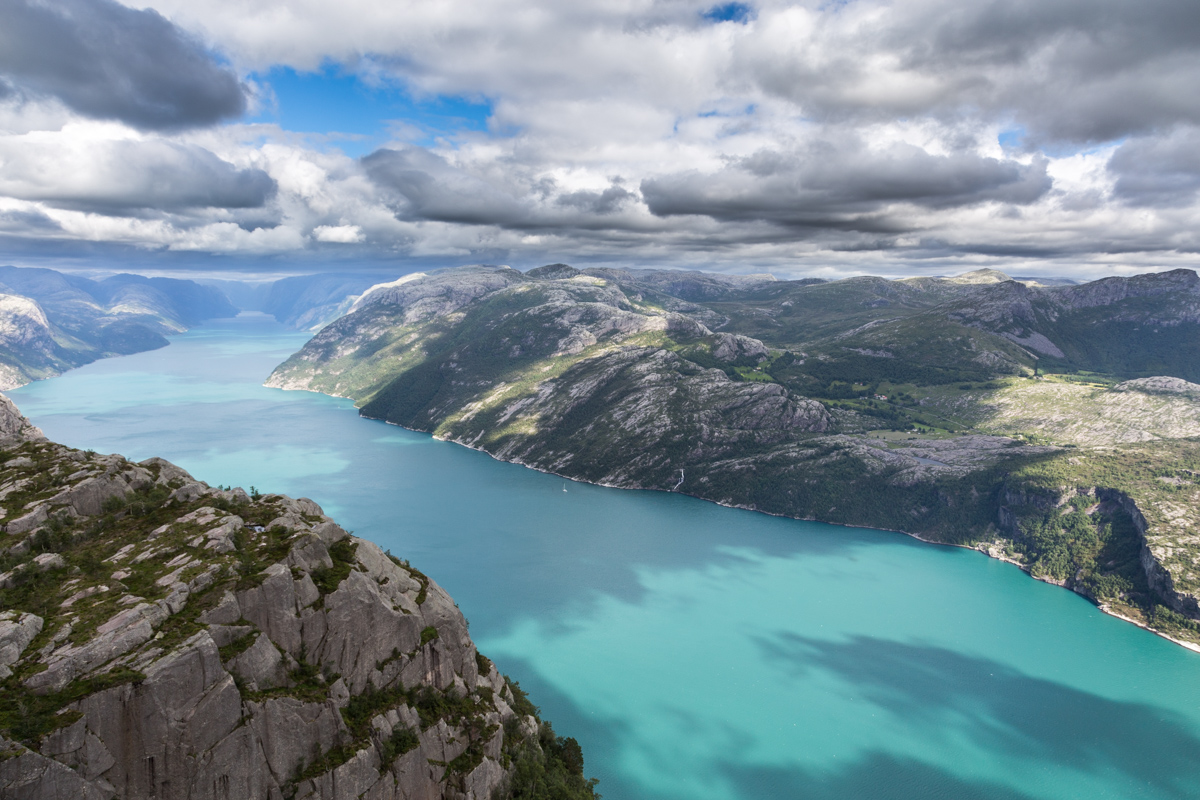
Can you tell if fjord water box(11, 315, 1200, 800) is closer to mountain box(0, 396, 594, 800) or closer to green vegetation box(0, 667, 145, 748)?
mountain box(0, 396, 594, 800)

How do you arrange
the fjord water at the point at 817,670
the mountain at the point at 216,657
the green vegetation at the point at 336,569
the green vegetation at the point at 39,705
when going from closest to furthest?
the green vegetation at the point at 39,705
the mountain at the point at 216,657
the green vegetation at the point at 336,569
the fjord water at the point at 817,670

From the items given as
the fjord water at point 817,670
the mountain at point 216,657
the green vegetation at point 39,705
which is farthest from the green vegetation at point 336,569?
the fjord water at point 817,670

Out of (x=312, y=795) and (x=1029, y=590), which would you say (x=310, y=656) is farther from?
(x=1029, y=590)

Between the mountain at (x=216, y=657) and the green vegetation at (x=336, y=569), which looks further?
the green vegetation at (x=336, y=569)

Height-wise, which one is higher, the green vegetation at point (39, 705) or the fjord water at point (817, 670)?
the green vegetation at point (39, 705)

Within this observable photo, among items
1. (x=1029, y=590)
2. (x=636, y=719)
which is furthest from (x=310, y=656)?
(x=1029, y=590)

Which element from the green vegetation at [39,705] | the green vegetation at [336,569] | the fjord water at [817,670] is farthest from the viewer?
the fjord water at [817,670]

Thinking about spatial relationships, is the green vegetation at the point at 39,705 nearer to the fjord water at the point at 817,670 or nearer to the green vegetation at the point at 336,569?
the green vegetation at the point at 336,569

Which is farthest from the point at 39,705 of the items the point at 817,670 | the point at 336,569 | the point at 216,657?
the point at 817,670

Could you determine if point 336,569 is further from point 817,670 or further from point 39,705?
point 817,670
